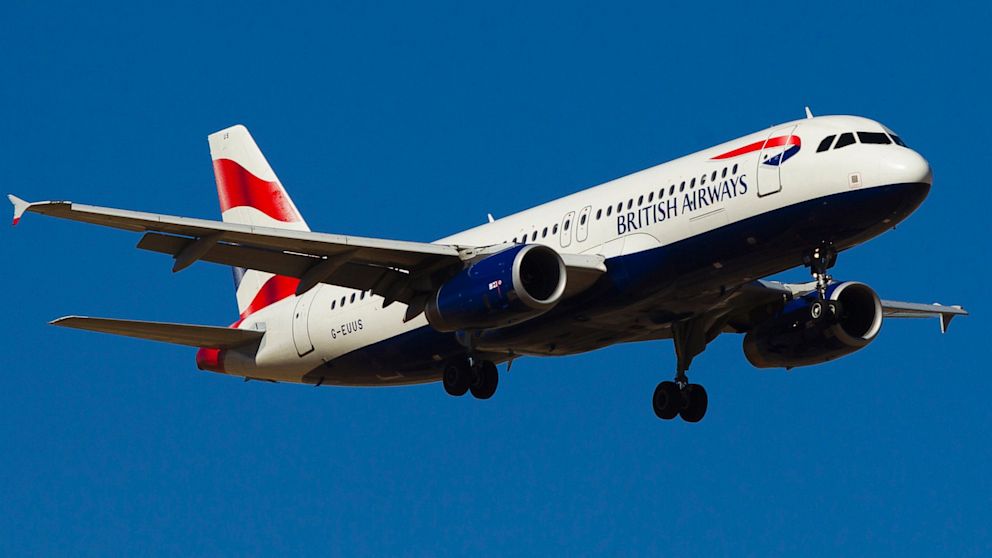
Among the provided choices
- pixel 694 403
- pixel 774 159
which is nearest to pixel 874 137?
pixel 774 159

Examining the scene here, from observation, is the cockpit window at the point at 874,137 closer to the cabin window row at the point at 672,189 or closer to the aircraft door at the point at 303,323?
the cabin window row at the point at 672,189

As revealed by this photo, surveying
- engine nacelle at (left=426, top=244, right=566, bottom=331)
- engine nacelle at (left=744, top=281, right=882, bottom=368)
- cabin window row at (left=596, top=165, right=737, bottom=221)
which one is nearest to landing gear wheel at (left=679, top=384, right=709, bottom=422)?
engine nacelle at (left=744, top=281, right=882, bottom=368)

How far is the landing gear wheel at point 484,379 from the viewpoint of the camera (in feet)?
136

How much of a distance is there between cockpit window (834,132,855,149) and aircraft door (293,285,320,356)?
15.1 meters

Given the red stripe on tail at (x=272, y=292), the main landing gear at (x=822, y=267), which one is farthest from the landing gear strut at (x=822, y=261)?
the red stripe on tail at (x=272, y=292)

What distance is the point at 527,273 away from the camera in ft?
124

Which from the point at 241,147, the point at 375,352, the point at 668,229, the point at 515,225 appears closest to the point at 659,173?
the point at 668,229

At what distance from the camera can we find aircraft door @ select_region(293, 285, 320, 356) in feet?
146

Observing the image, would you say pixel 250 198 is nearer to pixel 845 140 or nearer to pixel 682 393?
pixel 682 393

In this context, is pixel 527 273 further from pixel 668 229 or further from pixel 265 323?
pixel 265 323

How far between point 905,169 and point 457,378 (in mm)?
12149

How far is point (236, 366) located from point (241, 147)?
822 centimetres

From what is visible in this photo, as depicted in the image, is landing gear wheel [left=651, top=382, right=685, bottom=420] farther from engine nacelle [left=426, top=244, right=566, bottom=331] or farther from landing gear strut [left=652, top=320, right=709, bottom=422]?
engine nacelle [left=426, top=244, right=566, bottom=331]

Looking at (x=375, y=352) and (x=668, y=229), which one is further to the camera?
(x=375, y=352)
